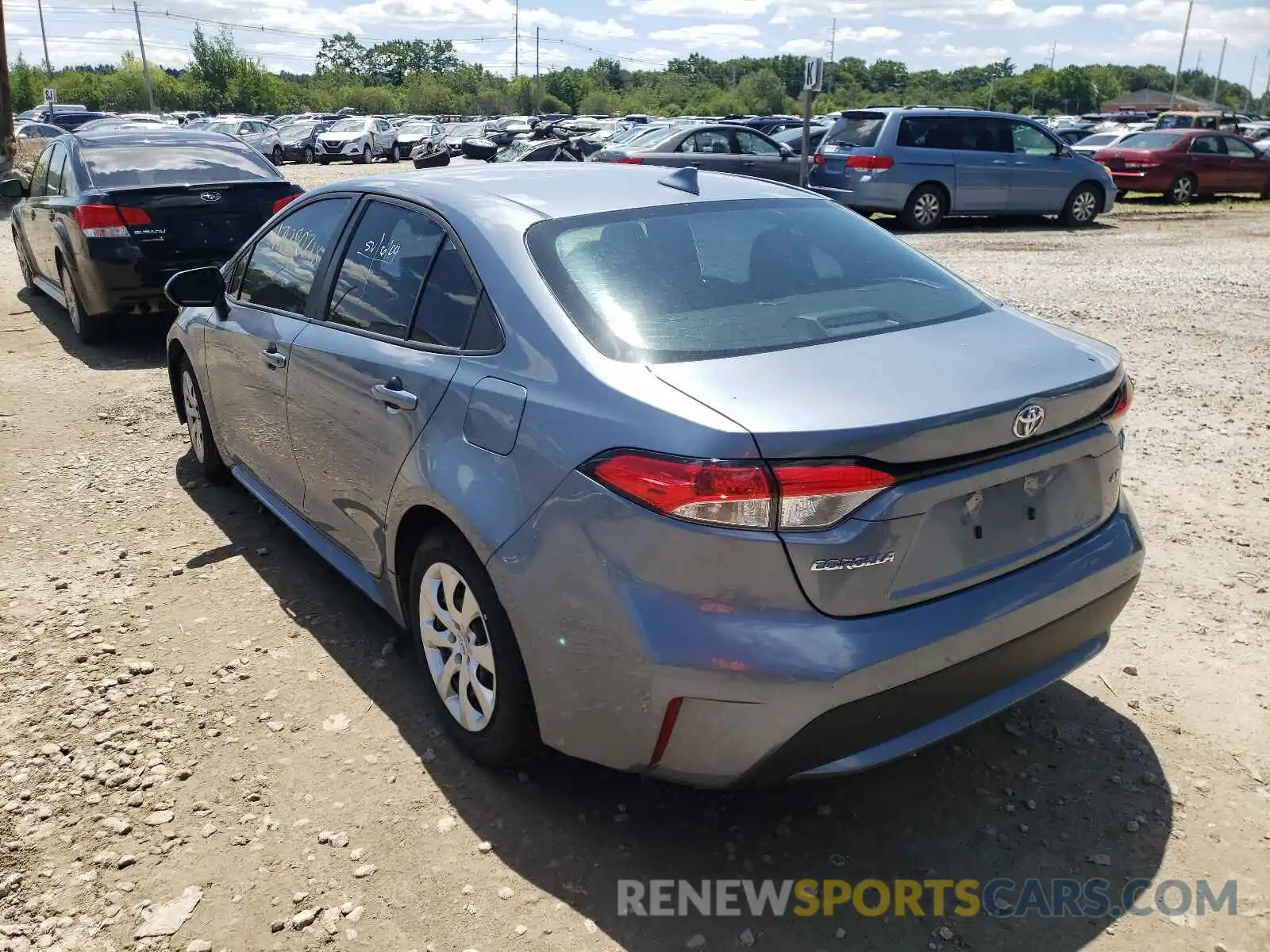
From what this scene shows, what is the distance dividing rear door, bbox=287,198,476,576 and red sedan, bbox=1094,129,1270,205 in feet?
68.6

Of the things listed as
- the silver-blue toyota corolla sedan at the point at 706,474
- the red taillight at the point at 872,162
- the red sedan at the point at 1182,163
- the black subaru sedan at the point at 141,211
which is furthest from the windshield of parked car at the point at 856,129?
the silver-blue toyota corolla sedan at the point at 706,474

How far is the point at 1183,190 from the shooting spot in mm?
21375

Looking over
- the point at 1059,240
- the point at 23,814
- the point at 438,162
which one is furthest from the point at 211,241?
the point at 438,162

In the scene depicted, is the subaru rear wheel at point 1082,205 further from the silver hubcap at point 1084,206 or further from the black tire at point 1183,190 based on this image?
the black tire at point 1183,190

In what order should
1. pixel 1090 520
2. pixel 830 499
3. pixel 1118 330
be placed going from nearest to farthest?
pixel 830 499 → pixel 1090 520 → pixel 1118 330

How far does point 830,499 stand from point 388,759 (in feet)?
5.50

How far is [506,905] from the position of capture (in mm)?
2607

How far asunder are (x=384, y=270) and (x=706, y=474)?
175cm

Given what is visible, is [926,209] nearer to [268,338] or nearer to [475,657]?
[268,338]

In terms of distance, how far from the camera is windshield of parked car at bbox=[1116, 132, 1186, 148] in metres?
20.9

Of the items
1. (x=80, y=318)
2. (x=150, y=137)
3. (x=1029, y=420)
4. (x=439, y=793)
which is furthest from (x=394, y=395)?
(x=150, y=137)

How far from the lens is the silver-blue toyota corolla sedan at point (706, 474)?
234 cm

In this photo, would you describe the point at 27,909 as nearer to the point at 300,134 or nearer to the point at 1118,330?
the point at 1118,330

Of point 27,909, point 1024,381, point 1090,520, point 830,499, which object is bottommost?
point 27,909
